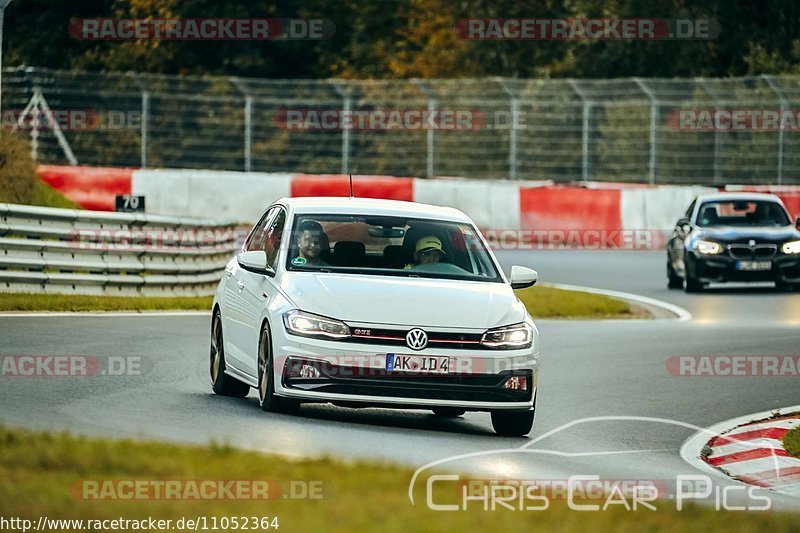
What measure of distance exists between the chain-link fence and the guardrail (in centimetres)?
1312

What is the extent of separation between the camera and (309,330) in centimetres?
1173

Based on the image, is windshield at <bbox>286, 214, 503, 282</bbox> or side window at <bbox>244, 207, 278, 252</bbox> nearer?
windshield at <bbox>286, 214, 503, 282</bbox>

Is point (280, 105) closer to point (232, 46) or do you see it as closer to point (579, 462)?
point (232, 46)

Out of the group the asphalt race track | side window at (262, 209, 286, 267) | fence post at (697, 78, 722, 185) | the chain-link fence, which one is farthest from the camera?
the chain-link fence

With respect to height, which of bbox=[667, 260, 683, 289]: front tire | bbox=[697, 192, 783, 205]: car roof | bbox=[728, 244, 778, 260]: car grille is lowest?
bbox=[667, 260, 683, 289]: front tire

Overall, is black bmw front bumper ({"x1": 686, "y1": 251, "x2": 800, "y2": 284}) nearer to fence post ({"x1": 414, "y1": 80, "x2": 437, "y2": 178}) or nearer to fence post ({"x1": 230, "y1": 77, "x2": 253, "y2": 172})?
fence post ({"x1": 414, "y1": 80, "x2": 437, "y2": 178})

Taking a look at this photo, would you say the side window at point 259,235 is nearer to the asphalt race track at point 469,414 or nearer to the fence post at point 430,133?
the asphalt race track at point 469,414

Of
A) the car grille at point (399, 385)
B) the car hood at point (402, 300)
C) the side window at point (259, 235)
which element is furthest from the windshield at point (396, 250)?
the car grille at point (399, 385)

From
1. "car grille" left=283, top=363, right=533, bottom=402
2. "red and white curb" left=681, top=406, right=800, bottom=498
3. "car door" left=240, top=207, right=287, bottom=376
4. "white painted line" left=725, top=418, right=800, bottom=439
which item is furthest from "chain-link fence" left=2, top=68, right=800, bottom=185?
"car grille" left=283, top=363, right=533, bottom=402

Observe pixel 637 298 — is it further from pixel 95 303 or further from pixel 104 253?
pixel 95 303

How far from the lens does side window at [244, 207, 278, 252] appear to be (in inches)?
545

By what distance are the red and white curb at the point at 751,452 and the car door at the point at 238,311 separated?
3.04m

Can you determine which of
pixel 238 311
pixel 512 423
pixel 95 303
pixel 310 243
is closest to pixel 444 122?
pixel 95 303

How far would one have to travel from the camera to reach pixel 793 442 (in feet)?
42.3
